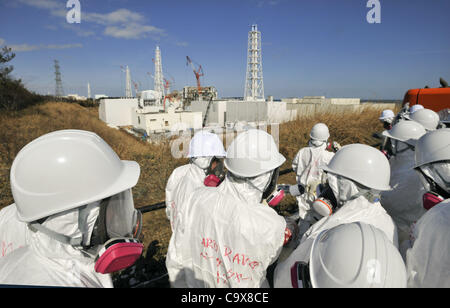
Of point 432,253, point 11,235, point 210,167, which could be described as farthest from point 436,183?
point 11,235

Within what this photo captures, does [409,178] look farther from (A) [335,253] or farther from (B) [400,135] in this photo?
(A) [335,253]

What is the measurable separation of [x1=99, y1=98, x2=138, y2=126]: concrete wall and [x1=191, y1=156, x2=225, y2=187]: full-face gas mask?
35.6 m

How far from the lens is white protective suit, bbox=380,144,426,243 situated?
2402mm

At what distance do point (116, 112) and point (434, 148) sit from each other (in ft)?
125

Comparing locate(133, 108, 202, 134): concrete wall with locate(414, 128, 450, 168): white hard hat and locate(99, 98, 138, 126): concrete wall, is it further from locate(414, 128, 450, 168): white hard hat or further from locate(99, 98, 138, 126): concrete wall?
locate(414, 128, 450, 168): white hard hat

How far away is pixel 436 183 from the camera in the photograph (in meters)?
1.94

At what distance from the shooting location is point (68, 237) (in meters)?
1.22

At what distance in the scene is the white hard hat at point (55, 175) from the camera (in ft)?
3.68

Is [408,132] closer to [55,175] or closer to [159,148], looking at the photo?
[55,175]

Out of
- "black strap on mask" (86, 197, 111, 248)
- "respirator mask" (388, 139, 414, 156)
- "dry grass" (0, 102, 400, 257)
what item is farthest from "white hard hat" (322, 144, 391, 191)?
"dry grass" (0, 102, 400, 257)

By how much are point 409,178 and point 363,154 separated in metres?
1.27

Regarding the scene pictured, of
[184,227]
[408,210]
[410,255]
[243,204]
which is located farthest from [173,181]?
[408,210]

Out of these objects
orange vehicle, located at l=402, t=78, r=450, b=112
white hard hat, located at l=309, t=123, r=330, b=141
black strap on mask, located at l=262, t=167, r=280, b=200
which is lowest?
black strap on mask, located at l=262, t=167, r=280, b=200

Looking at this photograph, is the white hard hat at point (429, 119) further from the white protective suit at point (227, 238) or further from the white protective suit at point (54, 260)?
the white protective suit at point (54, 260)
